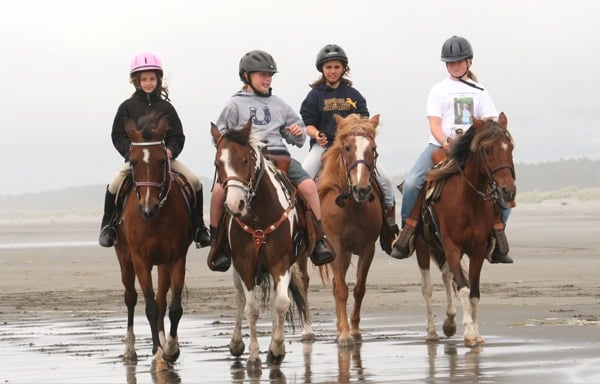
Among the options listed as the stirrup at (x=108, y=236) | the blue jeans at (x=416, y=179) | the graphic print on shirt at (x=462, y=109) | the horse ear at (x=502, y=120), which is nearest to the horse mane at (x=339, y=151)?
the blue jeans at (x=416, y=179)

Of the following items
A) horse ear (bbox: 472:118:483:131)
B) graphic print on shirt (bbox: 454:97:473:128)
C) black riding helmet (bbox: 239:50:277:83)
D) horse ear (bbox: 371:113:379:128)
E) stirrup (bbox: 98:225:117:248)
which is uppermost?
black riding helmet (bbox: 239:50:277:83)

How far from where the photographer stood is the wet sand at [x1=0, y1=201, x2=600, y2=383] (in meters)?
10.6

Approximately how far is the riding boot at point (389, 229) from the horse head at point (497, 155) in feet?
6.72

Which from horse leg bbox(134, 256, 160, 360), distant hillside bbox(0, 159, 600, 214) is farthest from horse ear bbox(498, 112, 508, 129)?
distant hillside bbox(0, 159, 600, 214)

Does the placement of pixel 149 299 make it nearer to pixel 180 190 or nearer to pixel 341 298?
pixel 180 190

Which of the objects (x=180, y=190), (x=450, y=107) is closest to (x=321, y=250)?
(x=180, y=190)

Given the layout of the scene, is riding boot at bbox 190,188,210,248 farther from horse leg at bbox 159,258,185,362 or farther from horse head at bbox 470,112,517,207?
horse head at bbox 470,112,517,207

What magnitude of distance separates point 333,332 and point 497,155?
118 inches

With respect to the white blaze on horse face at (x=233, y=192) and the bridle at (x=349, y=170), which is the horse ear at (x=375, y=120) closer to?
the bridle at (x=349, y=170)

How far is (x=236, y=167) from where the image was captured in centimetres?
1088

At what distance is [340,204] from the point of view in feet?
45.3

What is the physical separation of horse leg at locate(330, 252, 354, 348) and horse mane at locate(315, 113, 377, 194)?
79cm

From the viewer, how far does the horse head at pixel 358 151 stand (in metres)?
12.7

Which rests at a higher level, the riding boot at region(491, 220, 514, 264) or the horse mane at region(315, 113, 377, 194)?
the horse mane at region(315, 113, 377, 194)
